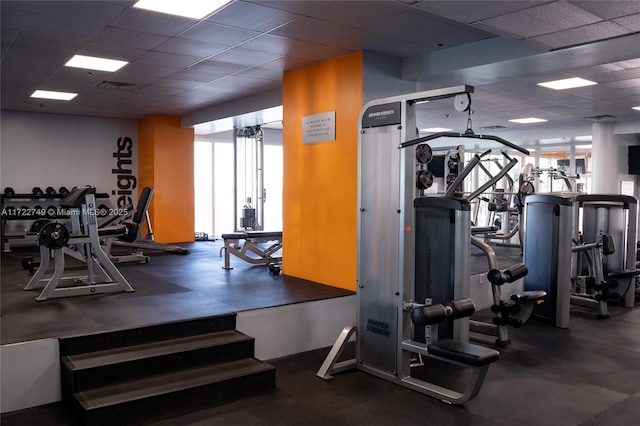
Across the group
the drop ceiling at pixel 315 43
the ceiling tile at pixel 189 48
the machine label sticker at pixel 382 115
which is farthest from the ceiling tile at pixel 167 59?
the machine label sticker at pixel 382 115

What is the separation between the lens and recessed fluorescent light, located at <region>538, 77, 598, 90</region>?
554 cm

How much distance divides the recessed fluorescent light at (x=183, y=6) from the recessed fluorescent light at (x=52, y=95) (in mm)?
3729

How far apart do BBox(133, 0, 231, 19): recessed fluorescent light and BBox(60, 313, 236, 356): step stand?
2.10m

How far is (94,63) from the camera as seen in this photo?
5.04 metres

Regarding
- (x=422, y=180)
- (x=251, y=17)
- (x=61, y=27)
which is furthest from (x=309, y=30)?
(x=61, y=27)

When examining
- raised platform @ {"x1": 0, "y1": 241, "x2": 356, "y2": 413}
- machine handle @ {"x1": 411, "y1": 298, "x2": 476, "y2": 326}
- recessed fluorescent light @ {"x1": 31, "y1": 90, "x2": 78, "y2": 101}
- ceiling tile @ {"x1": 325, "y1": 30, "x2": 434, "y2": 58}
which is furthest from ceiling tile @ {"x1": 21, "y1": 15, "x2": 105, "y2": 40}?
machine handle @ {"x1": 411, "y1": 298, "x2": 476, "y2": 326}

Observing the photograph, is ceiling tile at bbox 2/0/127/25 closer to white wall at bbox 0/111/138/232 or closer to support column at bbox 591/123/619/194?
white wall at bbox 0/111/138/232

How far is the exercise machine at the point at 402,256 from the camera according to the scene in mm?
3043

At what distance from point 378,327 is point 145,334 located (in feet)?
4.83

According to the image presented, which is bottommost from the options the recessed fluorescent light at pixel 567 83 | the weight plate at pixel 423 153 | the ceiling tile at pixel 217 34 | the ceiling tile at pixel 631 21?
the weight plate at pixel 423 153

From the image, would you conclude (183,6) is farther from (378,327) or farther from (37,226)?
(37,226)

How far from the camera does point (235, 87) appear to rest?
6219 mm

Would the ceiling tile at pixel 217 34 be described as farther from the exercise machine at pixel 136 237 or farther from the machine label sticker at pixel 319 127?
the exercise machine at pixel 136 237

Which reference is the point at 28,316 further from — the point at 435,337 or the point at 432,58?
the point at 432,58
